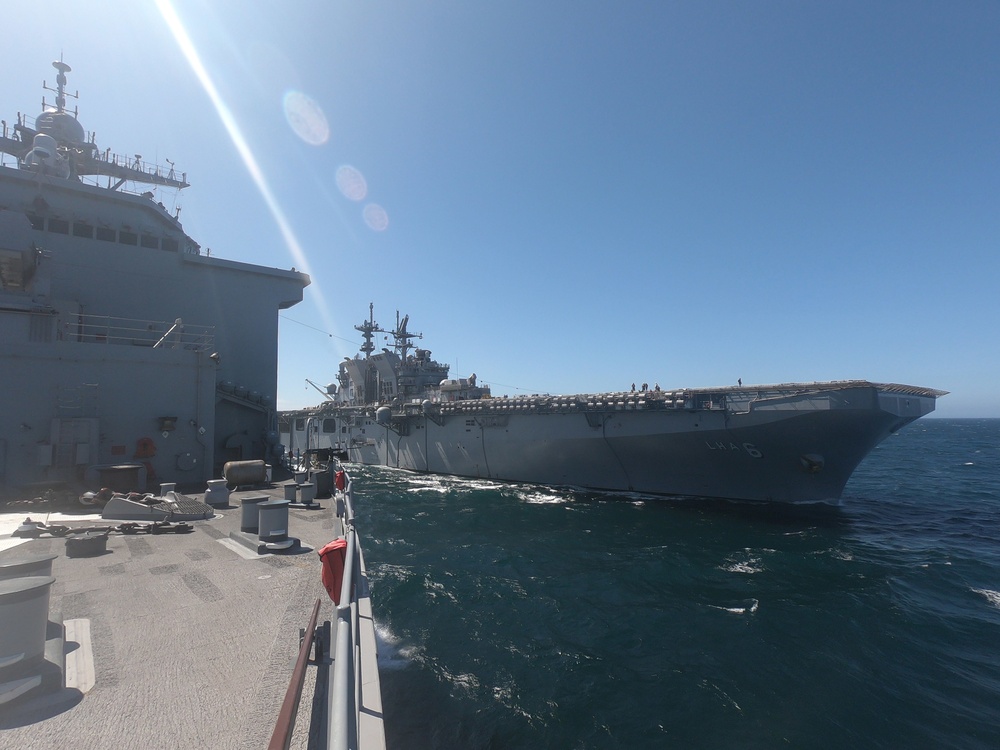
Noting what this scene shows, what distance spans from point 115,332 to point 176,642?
1440cm

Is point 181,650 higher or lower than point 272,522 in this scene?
lower

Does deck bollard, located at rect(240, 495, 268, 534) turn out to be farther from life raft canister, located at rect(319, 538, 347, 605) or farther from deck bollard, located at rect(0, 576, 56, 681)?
deck bollard, located at rect(0, 576, 56, 681)

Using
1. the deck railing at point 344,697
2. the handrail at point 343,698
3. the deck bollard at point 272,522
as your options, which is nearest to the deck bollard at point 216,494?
the deck bollard at point 272,522

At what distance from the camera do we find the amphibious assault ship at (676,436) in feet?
54.6

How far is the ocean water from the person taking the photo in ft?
20.3

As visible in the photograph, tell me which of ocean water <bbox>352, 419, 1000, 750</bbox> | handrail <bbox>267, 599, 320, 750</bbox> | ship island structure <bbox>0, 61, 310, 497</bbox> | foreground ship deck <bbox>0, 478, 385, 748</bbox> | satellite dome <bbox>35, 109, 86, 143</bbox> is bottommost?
ocean water <bbox>352, 419, 1000, 750</bbox>

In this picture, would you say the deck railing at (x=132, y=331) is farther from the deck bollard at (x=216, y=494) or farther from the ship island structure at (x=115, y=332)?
the deck bollard at (x=216, y=494)

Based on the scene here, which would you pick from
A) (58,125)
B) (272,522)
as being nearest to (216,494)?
(272,522)

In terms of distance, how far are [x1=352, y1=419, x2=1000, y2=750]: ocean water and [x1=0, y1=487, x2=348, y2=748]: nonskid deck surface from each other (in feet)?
8.59

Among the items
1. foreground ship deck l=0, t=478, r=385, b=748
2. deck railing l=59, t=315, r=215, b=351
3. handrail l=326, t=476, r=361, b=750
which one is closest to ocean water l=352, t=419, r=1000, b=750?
foreground ship deck l=0, t=478, r=385, b=748

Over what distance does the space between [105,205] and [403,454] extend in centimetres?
1969

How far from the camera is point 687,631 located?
28.4 ft

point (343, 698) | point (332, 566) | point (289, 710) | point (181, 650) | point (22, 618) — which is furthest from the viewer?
point (332, 566)

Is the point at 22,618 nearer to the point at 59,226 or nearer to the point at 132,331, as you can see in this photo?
the point at 132,331
